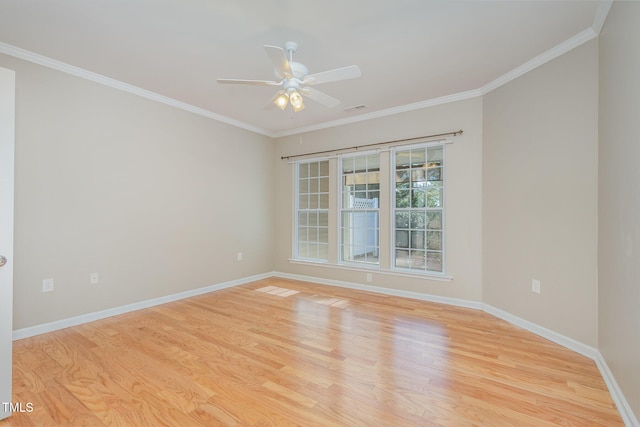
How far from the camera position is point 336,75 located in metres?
2.33

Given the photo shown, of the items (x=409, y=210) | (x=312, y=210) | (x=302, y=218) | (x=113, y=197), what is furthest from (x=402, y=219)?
(x=113, y=197)

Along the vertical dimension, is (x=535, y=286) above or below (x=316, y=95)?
below

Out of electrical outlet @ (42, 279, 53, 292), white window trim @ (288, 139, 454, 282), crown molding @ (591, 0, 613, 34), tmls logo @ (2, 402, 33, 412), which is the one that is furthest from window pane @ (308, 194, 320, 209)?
tmls logo @ (2, 402, 33, 412)

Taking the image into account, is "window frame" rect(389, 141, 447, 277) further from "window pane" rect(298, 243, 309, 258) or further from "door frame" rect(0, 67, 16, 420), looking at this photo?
"door frame" rect(0, 67, 16, 420)

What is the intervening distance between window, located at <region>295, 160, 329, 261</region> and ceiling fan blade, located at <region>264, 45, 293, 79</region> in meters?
2.76

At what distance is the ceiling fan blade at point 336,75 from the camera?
2250mm

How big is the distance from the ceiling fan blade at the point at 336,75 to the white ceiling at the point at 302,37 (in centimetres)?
42

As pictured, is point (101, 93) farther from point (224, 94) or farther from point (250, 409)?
point (250, 409)

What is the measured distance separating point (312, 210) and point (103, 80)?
11.1 feet

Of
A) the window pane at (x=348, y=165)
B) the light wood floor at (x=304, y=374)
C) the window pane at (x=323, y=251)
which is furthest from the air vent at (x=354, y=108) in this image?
the light wood floor at (x=304, y=374)

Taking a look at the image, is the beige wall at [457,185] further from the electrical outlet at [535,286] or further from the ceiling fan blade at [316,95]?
the ceiling fan blade at [316,95]

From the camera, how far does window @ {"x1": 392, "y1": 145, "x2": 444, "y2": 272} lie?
4.07 meters

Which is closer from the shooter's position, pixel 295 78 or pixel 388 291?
pixel 295 78

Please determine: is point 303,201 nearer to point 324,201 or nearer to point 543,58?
point 324,201
